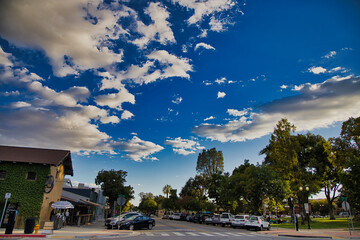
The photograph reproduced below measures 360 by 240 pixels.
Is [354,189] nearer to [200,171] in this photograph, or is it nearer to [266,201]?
[266,201]

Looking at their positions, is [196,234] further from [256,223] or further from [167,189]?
[167,189]

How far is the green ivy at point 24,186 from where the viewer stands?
2219cm

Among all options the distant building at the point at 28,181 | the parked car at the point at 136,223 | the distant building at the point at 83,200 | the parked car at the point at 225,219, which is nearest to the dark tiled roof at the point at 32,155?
the distant building at the point at 28,181

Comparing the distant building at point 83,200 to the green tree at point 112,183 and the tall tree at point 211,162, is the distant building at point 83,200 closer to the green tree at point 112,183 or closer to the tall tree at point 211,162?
the green tree at point 112,183

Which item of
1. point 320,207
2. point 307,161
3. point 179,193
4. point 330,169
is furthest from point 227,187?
point 320,207

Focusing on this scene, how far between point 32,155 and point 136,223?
498 inches

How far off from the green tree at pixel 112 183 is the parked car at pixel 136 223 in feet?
51.4

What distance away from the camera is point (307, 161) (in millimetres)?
47188

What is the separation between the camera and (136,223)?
24.9 m

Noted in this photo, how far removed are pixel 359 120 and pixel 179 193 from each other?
66017 mm

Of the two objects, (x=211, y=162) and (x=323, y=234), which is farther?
(x=211, y=162)

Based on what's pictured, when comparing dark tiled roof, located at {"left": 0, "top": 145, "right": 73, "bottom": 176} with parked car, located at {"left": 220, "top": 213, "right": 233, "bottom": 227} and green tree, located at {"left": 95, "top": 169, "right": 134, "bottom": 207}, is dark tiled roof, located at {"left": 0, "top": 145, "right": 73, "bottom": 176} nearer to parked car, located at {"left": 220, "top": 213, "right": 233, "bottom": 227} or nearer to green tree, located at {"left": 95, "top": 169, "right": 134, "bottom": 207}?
green tree, located at {"left": 95, "top": 169, "right": 134, "bottom": 207}

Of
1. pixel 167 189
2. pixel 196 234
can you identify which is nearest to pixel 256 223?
pixel 196 234

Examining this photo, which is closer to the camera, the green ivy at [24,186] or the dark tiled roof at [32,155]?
the green ivy at [24,186]
